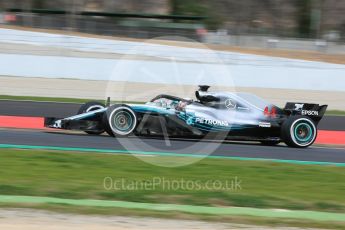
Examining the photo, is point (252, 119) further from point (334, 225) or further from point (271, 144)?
point (334, 225)

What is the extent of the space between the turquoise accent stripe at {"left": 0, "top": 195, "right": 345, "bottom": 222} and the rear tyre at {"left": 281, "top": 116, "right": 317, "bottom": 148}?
5.31 meters

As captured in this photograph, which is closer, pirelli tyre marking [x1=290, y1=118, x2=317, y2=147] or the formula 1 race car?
the formula 1 race car

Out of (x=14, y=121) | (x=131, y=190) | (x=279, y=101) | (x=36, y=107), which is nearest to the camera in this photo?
(x=131, y=190)

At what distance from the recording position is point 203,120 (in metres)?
11.4

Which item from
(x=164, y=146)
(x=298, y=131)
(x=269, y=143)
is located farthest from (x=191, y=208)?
(x=269, y=143)

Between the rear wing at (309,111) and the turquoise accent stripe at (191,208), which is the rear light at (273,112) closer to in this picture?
the rear wing at (309,111)

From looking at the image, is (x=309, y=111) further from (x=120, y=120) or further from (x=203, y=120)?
(x=120, y=120)

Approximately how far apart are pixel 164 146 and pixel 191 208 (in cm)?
450

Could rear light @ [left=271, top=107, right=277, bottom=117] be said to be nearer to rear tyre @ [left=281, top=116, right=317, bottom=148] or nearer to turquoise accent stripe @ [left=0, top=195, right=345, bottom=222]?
rear tyre @ [left=281, top=116, right=317, bottom=148]

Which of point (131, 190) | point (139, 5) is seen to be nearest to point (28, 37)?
point (131, 190)

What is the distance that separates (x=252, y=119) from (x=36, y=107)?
7636 millimetres

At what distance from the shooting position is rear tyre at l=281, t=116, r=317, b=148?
11648mm

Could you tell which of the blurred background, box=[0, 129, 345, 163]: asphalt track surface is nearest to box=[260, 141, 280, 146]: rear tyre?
box=[0, 129, 345, 163]: asphalt track surface

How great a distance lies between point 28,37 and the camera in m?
24.6
